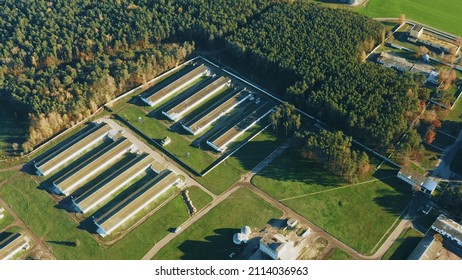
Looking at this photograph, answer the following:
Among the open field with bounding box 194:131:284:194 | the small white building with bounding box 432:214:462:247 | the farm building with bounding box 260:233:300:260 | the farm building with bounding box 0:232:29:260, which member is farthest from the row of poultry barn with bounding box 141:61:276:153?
the small white building with bounding box 432:214:462:247

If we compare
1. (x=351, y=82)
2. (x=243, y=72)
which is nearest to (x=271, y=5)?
(x=243, y=72)

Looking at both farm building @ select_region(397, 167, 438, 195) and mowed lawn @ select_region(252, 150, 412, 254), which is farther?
farm building @ select_region(397, 167, 438, 195)

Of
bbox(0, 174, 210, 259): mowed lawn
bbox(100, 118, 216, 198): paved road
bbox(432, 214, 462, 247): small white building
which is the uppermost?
bbox(432, 214, 462, 247): small white building

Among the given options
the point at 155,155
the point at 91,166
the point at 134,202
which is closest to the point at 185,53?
the point at 155,155

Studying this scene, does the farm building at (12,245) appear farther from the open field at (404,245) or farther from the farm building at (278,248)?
the open field at (404,245)

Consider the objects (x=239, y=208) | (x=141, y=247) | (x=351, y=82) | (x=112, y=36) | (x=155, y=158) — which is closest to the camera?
(x=141, y=247)

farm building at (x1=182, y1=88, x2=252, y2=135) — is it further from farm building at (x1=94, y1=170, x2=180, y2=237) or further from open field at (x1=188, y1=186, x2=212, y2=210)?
open field at (x1=188, y1=186, x2=212, y2=210)

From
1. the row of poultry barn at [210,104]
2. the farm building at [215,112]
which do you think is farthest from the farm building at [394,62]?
the farm building at [215,112]

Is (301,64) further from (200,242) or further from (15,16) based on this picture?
(15,16)
